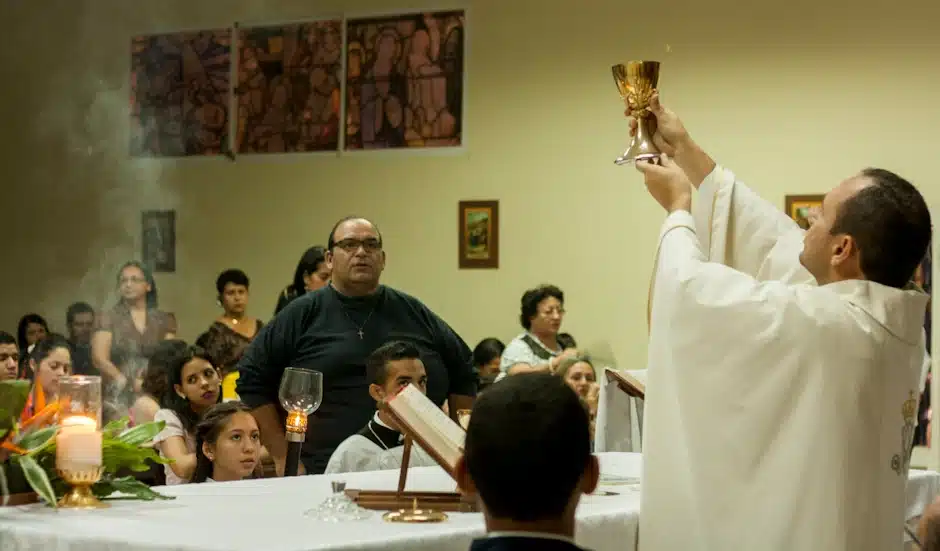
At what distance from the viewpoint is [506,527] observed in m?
2.01

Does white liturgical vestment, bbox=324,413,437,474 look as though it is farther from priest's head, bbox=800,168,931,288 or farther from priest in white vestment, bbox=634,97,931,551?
priest's head, bbox=800,168,931,288

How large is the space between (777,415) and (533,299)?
6.07 metres

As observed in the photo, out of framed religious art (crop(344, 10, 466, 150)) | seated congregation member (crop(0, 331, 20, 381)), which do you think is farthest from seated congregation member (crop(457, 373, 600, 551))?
framed religious art (crop(344, 10, 466, 150))

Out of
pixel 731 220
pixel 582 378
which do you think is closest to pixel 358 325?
pixel 582 378

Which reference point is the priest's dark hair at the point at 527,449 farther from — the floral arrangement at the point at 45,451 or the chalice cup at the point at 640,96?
the chalice cup at the point at 640,96

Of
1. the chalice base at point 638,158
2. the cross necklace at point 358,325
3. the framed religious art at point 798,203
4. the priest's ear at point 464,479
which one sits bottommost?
the priest's ear at point 464,479

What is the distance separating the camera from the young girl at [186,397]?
555 centimetres

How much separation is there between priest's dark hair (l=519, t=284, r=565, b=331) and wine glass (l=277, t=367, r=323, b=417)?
468 cm

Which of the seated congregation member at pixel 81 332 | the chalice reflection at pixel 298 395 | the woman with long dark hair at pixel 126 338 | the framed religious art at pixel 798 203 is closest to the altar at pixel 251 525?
the chalice reflection at pixel 298 395

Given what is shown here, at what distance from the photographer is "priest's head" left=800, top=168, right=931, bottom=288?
2.95 metres

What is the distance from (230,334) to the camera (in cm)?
792

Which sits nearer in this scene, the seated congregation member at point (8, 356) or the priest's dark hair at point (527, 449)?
the priest's dark hair at point (527, 449)

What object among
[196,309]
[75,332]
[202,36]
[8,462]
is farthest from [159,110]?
[8,462]

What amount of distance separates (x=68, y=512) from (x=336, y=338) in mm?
2743
